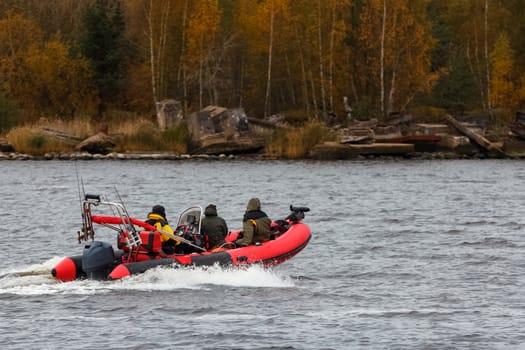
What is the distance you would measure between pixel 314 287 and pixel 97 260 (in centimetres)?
445

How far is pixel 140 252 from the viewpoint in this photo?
20578mm

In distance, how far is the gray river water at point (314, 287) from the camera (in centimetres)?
1712

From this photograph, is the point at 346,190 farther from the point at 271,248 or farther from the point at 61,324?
the point at 61,324

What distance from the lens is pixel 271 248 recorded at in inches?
874

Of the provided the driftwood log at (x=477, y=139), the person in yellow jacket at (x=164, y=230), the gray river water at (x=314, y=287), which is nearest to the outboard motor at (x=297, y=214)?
Result: the gray river water at (x=314, y=287)

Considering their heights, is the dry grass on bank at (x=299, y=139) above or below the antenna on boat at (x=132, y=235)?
above

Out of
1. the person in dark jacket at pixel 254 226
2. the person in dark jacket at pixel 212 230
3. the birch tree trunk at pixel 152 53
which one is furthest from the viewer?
the birch tree trunk at pixel 152 53

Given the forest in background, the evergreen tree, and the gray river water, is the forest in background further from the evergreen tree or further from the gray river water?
the gray river water

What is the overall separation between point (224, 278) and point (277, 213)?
15258mm

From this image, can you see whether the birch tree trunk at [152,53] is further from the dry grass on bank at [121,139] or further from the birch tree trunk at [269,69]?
the birch tree trunk at [269,69]

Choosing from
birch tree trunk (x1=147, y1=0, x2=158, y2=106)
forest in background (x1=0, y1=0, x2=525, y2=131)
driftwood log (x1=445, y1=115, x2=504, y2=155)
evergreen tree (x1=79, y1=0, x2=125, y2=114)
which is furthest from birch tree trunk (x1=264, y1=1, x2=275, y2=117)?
driftwood log (x1=445, y1=115, x2=504, y2=155)

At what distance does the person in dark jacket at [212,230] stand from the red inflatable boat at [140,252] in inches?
5.9

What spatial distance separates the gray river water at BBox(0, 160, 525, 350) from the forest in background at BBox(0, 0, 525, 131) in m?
29.5

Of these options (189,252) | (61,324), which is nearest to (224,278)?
(189,252)
